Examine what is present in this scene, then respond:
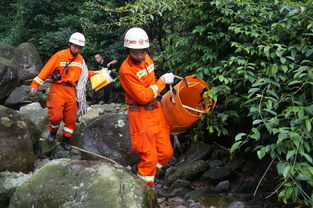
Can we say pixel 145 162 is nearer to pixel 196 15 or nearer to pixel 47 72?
pixel 196 15

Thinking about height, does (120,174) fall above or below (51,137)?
above

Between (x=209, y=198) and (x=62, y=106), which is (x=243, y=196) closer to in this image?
(x=209, y=198)

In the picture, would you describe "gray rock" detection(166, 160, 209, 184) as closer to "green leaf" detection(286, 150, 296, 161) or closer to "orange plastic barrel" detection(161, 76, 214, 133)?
"orange plastic barrel" detection(161, 76, 214, 133)

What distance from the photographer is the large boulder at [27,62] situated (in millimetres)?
12211

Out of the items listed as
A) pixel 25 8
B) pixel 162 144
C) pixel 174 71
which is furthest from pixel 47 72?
pixel 25 8

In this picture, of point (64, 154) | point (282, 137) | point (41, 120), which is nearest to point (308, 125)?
point (282, 137)

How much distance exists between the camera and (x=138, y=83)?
12.5ft

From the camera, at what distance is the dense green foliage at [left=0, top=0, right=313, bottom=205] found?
2809mm

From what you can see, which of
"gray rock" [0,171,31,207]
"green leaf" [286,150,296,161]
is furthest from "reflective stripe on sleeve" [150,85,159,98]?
"gray rock" [0,171,31,207]

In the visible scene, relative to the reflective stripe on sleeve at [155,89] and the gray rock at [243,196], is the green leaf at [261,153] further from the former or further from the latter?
the gray rock at [243,196]

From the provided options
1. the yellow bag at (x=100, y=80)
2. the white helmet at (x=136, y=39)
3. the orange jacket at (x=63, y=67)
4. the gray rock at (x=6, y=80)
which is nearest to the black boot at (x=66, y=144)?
the orange jacket at (x=63, y=67)

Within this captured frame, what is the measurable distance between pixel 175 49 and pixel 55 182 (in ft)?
9.12

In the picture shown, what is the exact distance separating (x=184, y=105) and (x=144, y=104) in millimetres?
508

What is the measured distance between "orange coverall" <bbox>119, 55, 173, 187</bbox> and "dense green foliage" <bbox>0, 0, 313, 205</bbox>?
0.60 m
